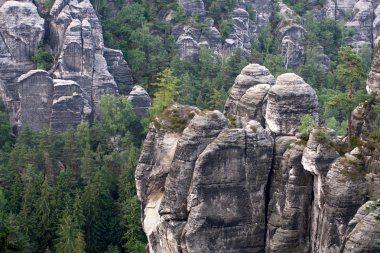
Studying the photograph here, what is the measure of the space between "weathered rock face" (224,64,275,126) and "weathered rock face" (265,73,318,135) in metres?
1.58

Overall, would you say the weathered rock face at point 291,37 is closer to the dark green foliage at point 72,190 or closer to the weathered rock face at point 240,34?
the weathered rock face at point 240,34

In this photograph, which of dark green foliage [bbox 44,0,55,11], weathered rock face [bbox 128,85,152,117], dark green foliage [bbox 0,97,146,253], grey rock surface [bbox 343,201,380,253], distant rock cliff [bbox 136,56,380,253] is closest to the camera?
grey rock surface [bbox 343,201,380,253]

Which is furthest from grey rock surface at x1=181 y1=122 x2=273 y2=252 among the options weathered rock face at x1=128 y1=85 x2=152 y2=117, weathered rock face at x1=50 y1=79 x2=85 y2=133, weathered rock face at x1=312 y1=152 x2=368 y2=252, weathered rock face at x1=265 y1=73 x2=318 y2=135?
weathered rock face at x1=128 y1=85 x2=152 y2=117

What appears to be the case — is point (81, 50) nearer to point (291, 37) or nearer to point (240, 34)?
→ point (240, 34)

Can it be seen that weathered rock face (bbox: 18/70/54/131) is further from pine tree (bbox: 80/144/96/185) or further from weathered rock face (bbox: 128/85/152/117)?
pine tree (bbox: 80/144/96/185)

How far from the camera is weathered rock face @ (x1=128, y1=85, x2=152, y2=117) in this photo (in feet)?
229

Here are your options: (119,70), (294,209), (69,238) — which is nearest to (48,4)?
(119,70)

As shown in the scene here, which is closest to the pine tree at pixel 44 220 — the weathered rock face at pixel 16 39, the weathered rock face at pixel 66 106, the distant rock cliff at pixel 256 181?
the distant rock cliff at pixel 256 181

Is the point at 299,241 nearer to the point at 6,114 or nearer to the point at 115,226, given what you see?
the point at 115,226

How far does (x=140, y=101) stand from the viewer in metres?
70.2

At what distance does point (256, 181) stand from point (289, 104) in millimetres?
4183

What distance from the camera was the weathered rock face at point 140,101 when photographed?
6975 centimetres

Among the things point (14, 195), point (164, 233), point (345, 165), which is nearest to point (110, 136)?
point (14, 195)

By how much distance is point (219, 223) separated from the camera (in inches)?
1420
